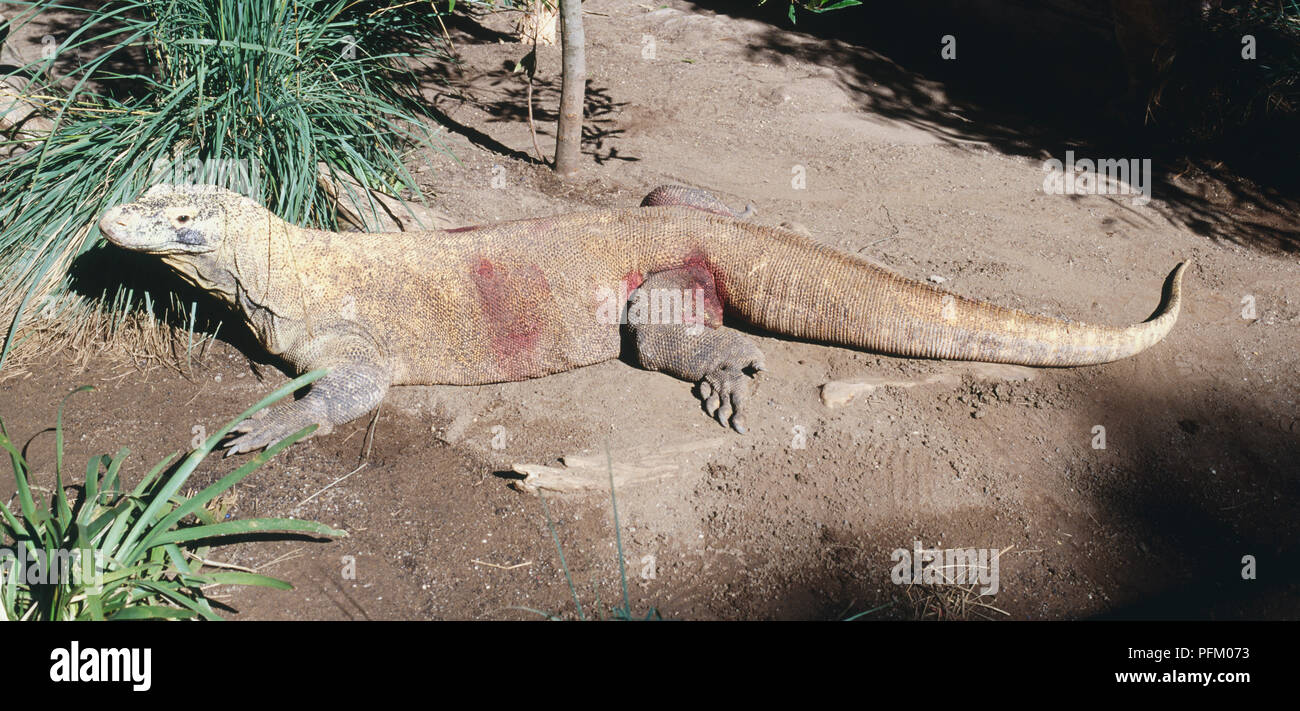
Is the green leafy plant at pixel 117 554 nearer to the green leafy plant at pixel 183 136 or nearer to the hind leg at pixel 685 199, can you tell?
the green leafy plant at pixel 183 136

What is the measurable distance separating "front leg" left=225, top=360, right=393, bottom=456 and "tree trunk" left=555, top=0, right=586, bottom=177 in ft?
9.54

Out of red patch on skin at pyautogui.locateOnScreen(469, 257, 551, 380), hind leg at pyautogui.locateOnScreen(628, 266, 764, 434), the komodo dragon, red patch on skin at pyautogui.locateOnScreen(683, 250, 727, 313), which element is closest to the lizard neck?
the komodo dragon

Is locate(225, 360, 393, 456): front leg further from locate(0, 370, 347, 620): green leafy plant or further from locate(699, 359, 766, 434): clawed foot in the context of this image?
locate(699, 359, 766, 434): clawed foot

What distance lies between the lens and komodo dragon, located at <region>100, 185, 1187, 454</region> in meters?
4.37

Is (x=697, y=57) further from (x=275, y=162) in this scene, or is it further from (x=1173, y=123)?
(x=275, y=162)

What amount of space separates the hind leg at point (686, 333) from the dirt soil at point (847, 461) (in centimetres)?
15

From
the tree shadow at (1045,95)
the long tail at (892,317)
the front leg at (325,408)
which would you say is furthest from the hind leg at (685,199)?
the tree shadow at (1045,95)

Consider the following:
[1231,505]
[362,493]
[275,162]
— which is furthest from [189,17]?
[1231,505]

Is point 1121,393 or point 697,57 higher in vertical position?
point 697,57

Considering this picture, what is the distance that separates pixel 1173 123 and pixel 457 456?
23.2ft

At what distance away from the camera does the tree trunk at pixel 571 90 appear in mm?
6141

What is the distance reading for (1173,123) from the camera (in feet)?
23.9

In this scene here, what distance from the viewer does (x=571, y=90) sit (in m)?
6.36

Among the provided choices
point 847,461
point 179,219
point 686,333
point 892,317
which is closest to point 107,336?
point 179,219
